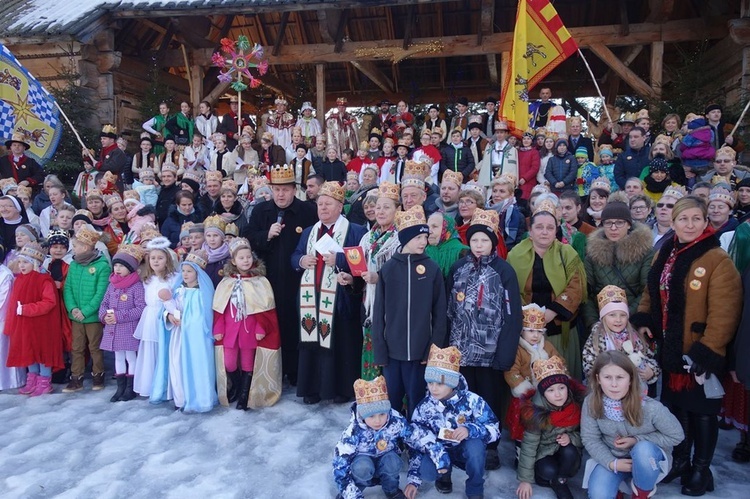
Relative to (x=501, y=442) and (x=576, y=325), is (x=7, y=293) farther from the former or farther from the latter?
(x=576, y=325)

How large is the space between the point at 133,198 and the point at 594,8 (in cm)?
1053

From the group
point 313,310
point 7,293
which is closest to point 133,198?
point 7,293

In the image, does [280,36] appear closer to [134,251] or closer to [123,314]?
[134,251]

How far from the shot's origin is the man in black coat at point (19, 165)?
29.4 feet

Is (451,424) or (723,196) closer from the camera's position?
(451,424)

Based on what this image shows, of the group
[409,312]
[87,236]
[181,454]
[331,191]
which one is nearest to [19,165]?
[87,236]

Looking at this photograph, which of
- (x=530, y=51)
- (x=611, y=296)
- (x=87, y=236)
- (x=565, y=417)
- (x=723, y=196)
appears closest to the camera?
(x=565, y=417)

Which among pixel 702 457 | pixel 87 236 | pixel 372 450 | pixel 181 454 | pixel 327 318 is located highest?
pixel 87 236

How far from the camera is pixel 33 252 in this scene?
17.8ft

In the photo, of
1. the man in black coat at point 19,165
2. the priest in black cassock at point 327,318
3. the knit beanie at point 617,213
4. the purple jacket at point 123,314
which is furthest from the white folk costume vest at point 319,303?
the man in black coat at point 19,165

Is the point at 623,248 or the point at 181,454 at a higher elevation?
the point at 623,248

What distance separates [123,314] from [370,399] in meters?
3.02

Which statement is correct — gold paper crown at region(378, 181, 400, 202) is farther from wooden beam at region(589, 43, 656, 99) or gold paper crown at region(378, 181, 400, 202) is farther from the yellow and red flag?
wooden beam at region(589, 43, 656, 99)

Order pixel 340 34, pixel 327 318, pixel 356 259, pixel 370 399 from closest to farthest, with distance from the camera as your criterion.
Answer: pixel 370 399
pixel 356 259
pixel 327 318
pixel 340 34
